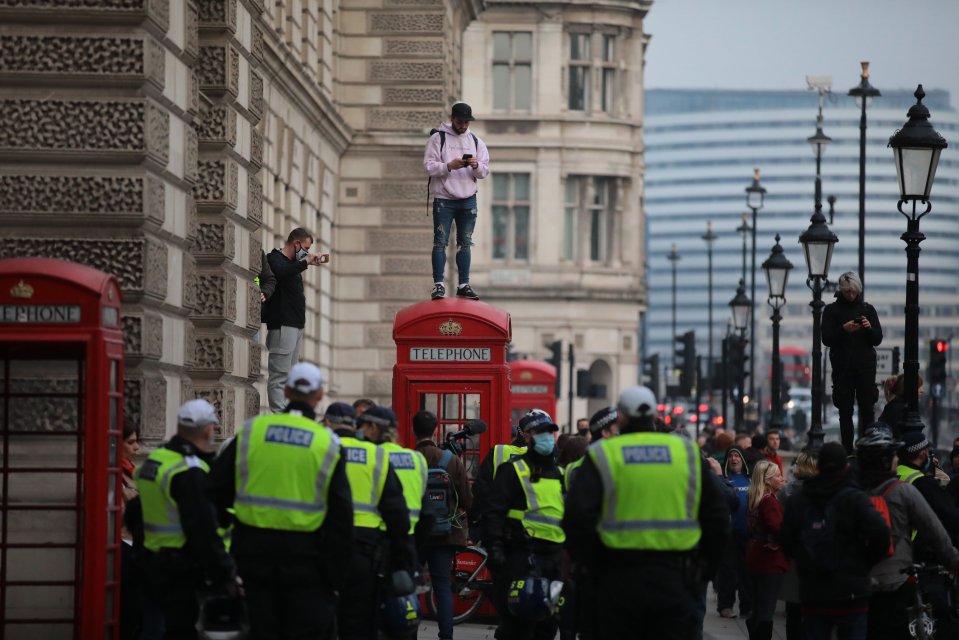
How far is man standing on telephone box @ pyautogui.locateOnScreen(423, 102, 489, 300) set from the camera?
18.9 metres

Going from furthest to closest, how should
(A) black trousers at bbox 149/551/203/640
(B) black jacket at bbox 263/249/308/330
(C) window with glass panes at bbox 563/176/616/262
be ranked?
1. (C) window with glass panes at bbox 563/176/616/262
2. (B) black jacket at bbox 263/249/308/330
3. (A) black trousers at bbox 149/551/203/640

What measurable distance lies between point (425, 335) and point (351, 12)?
17.3 metres

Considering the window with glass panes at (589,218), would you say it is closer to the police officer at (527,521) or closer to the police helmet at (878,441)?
the police officer at (527,521)

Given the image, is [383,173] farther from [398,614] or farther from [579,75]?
[579,75]

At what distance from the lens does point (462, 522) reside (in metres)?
16.4

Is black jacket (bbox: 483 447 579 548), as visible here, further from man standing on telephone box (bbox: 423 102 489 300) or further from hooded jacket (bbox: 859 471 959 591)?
man standing on telephone box (bbox: 423 102 489 300)

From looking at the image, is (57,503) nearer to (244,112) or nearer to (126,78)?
(126,78)

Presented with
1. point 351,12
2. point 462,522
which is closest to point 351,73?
point 351,12

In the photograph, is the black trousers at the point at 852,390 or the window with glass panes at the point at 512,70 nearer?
the black trousers at the point at 852,390

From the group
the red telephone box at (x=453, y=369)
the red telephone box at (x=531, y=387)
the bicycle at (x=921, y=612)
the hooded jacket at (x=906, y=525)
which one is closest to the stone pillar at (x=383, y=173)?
the red telephone box at (x=531, y=387)

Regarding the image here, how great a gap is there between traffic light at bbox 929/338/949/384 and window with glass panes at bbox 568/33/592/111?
31.0m

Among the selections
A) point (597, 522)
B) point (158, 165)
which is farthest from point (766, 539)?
point (597, 522)

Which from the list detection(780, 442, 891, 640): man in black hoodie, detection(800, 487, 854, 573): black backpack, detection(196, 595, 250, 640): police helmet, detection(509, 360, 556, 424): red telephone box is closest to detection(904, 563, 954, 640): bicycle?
detection(780, 442, 891, 640): man in black hoodie

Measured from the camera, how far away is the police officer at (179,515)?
1060cm
